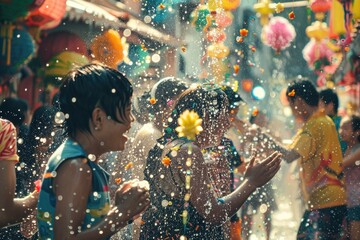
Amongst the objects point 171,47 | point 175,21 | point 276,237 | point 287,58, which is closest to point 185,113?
point 276,237

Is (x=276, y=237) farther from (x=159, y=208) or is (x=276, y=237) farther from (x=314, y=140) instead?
(x=159, y=208)

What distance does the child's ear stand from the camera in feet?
8.13

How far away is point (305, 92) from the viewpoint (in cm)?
583

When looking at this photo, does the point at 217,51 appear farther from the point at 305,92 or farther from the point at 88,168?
the point at 88,168

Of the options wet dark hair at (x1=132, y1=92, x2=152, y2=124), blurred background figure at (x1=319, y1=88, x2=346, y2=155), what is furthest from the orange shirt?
blurred background figure at (x1=319, y1=88, x2=346, y2=155)

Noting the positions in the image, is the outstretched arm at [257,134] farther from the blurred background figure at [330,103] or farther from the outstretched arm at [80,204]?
the outstretched arm at [80,204]

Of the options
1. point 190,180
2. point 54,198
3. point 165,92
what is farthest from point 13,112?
point 54,198

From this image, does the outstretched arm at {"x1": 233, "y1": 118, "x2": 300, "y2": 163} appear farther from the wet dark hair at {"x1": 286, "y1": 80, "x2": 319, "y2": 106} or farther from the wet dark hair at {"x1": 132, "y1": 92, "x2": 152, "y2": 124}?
the wet dark hair at {"x1": 132, "y1": 92, "x2": 152, "y2": 124}

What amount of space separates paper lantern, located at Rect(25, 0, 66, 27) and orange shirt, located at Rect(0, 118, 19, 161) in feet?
18.8

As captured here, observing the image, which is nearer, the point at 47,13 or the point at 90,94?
the point at 90,94

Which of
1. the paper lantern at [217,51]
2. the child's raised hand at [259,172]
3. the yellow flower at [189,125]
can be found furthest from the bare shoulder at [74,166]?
the paper lantern at [217,51]

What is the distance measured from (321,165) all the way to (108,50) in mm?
3546

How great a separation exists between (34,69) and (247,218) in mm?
4321

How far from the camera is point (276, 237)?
8672 mm
